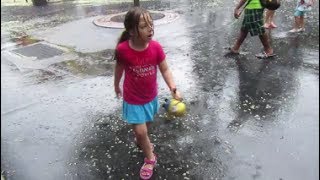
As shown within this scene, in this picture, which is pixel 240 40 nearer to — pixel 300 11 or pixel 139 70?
pixel 300 11

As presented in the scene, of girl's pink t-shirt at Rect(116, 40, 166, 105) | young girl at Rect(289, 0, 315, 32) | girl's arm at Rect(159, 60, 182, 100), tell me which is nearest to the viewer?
girl's pink t-shirt at Rect(116, 40, 166, 105)

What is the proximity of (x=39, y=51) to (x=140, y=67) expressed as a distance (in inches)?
208

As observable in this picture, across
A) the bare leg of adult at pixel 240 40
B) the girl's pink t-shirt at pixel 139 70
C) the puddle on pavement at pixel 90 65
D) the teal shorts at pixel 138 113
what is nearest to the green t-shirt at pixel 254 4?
the bare leg of adult at pixel 240 40

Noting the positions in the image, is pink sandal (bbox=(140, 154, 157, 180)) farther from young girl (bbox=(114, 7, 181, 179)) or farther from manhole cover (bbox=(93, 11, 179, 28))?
manhole cover (bbox=(93, 11, 179, 28))

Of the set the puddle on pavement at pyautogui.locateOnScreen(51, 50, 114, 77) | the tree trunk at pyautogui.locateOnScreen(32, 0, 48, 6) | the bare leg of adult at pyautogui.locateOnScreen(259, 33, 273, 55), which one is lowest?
the tree trunk at pyautogui.locateOnScreen(32, 0, 48, 6)

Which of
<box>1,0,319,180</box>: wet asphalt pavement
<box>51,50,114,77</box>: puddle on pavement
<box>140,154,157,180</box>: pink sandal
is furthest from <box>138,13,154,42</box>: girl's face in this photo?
<box>51,50,114,77</box>: puddle on pavement

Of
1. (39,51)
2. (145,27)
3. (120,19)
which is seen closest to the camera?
(145,27)

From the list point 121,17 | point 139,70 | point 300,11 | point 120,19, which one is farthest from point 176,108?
point 121,17

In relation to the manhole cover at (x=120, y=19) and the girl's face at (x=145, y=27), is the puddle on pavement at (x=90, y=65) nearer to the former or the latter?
the manhole cover at (x=120, y=19)

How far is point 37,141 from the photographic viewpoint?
4.41 m

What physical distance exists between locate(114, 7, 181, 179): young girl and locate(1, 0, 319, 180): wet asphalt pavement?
0.60 m

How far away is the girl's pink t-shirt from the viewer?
3.31m

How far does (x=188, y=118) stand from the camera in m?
4.75

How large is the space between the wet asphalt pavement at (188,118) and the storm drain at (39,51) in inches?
17.8
